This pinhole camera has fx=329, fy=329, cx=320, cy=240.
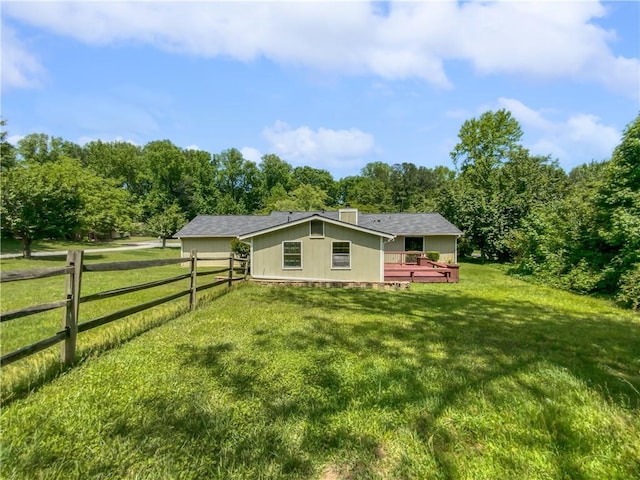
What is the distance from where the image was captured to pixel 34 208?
22.2m

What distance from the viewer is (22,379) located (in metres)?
3.38

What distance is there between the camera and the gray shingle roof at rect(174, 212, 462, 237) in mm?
22422

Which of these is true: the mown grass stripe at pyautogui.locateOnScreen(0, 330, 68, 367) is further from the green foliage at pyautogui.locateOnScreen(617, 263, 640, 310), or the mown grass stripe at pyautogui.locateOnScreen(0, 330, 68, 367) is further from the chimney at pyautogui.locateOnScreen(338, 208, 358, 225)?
the chimney at pyautogui.locateOnScreen(338, 208, 358, 225)

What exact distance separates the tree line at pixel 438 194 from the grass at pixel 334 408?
7.57m

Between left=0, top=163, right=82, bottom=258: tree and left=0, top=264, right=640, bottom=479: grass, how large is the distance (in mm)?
23350

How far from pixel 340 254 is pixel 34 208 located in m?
21.9

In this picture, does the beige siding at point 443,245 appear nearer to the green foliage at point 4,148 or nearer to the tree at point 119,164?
the green foliage at point 4,148

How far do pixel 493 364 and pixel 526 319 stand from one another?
152 inches

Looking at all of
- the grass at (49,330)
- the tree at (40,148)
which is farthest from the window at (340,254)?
the tree at (40,148)

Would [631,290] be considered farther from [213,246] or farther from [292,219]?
[213,246]

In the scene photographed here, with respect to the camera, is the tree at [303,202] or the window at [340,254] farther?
the tree at [303,202]

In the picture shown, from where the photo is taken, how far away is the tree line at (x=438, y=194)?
11586 millimetres

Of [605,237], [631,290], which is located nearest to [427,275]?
[605,237]

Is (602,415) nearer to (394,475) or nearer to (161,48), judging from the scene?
(394,475)
